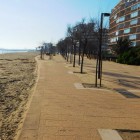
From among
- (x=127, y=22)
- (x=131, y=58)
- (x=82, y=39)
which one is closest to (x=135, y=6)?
(x=127, y=22)

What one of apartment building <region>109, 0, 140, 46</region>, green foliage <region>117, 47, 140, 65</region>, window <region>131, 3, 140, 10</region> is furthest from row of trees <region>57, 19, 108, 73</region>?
window <region>131, 3, 140, 10</region>

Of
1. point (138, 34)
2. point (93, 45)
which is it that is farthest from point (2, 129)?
point (138, 34)

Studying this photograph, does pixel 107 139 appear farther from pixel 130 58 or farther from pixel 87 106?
pixel 130 58

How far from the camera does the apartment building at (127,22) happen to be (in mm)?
92250

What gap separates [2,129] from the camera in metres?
7.57

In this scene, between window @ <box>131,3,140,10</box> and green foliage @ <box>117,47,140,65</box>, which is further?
window @ <box>131,3,140,10</box>

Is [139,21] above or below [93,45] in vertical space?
above

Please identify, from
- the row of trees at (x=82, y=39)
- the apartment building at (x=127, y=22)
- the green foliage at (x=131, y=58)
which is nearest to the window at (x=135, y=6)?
the apartment building at (x=127, y=22)

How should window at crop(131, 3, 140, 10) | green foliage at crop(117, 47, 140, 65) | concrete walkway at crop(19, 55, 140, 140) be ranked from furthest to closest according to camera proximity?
window at crop(131, 3, 140, 10), green foliage at crop(117, 47, 140, 65), concrete walkway at crop(19, 55, 140, 140)

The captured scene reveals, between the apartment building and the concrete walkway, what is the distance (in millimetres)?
77586

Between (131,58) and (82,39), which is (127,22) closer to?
(131,58)

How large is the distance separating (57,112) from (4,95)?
5130 mm

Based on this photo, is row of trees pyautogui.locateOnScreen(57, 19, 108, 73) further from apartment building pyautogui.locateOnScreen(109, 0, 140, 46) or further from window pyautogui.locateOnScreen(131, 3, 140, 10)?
window pyautogui.locateOnScreen(131, 3, 140, 10)

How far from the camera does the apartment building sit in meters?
92.2
